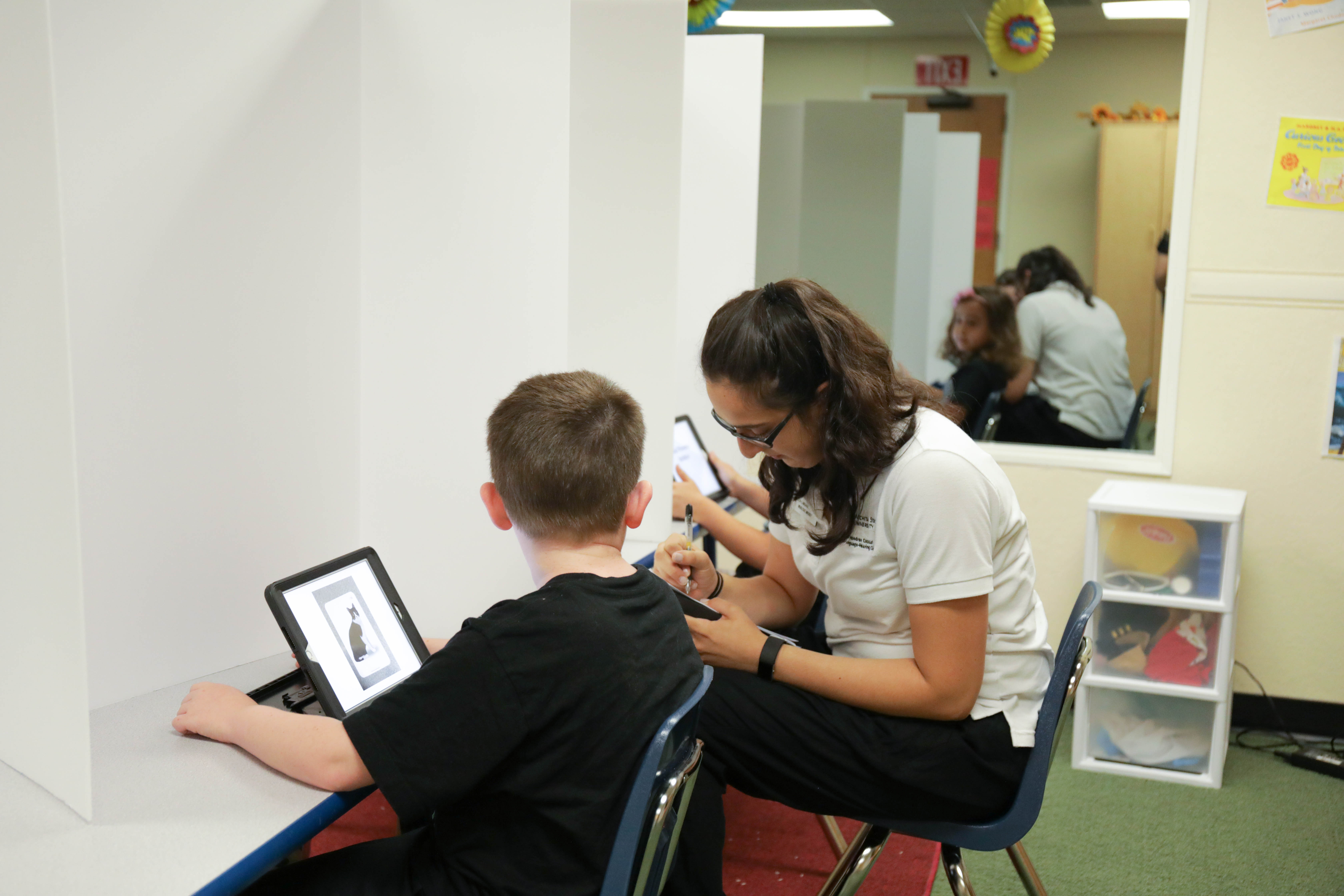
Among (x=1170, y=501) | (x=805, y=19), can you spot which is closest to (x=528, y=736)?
(x=1170, y=501)

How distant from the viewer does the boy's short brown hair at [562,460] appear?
1.14 m

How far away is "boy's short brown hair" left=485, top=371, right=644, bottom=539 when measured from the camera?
3.74 ft

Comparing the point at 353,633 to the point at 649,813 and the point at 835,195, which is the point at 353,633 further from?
the point at 835,195

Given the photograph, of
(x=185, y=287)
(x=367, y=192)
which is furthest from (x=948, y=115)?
(x=185, y=287)

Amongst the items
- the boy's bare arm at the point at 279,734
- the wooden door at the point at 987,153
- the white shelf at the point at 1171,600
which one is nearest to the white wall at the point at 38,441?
the boy's bare arm at the point at 279,734

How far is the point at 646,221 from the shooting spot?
6.96ft

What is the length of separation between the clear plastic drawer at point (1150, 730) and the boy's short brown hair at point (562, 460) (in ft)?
6.58

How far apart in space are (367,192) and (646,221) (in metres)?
0.60

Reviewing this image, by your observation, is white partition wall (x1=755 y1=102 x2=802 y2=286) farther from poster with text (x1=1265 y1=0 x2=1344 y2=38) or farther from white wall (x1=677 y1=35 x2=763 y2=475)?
poster with text (x1=1265 y1=0 x2=1344 y2=38)

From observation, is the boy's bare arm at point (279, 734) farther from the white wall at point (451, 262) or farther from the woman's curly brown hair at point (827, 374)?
the woman's curly brown hair at point (827, 374)

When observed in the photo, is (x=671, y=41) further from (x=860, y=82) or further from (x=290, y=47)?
(x=860, y=82)

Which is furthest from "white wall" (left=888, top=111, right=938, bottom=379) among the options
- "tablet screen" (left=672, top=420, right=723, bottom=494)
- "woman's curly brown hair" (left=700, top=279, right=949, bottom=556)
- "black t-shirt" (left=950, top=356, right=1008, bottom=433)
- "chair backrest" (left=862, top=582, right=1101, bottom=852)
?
"chair backrest" (left=862, top=582, right=1101, bottom=852)

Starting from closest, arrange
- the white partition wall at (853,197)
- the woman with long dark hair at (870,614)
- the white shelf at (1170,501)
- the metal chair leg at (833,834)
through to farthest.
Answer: the woman with long dark hair at (870,614)
the metal chair leg at (833,834)
the white shelf at (1170,501)
the white partition wall at (853,197)

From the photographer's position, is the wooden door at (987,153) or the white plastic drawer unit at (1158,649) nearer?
the white plastic drawer unit at (1158,649)
